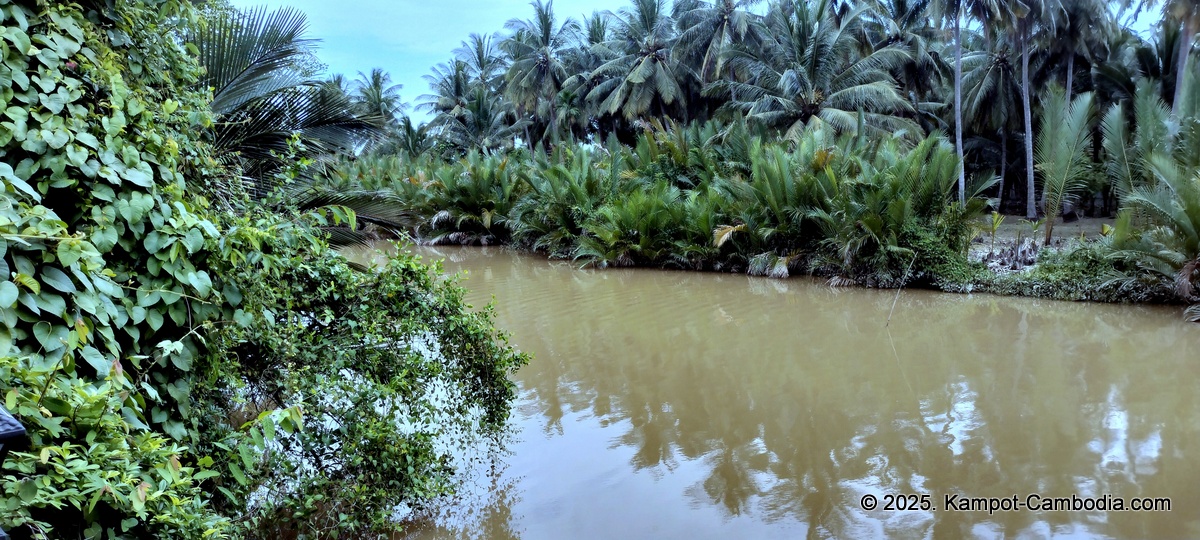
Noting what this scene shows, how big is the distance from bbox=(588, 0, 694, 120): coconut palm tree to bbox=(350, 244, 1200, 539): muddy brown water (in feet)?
68.5

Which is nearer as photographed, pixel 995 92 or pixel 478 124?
pixel 995 92

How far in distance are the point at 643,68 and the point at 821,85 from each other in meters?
8.87

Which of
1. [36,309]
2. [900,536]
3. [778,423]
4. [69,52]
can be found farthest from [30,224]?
[778,423]

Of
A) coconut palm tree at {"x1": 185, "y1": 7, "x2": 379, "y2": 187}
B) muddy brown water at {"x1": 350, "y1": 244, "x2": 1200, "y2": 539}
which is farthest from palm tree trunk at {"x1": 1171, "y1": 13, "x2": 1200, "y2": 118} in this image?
coconut palm tree at {"x1": 185, "y1": 7, "x2": 379, "y2": 187}

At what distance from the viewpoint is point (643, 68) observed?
28891 millimetres

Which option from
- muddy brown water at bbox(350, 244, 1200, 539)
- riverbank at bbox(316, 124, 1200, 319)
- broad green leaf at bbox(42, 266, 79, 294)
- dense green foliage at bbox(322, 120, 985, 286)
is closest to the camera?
broad green leaf at bbox(42, 266, 79, 294)

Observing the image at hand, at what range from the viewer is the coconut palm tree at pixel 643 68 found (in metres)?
29.2

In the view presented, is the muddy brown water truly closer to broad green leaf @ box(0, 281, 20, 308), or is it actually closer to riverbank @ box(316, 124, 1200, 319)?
riverbank @ box(316, 124, 1200, 319)

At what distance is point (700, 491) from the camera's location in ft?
14.6

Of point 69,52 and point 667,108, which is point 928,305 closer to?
point 69,52

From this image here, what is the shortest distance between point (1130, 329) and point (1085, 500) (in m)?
5.79

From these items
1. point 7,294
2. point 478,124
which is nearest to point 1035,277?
point 7,294

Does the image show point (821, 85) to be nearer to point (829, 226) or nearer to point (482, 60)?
point (829, 226)

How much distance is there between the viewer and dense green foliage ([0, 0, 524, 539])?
1.96 m
